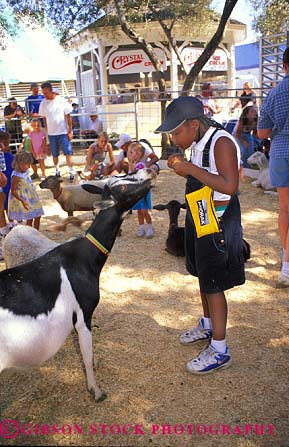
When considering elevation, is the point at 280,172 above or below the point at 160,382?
above

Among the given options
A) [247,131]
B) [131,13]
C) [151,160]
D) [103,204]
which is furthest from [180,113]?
[131,13]

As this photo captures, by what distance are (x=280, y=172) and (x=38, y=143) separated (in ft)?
26.5

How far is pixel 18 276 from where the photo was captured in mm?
2584

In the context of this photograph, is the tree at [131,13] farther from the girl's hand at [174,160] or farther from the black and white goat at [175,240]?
the girl's hand at [174,160]

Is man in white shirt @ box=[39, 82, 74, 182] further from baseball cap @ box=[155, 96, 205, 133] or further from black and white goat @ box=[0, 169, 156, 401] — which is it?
baseball cap @ box=[155, 96, 205, 133]

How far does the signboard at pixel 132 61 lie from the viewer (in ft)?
61.9

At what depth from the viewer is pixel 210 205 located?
2.71m

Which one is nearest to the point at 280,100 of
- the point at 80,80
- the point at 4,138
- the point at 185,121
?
the point at 185,121

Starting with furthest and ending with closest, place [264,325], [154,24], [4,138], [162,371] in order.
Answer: [154,24], [4,138], [264,325], [162,371]

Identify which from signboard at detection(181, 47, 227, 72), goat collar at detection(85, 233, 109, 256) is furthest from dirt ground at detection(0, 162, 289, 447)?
signboard at detection(181, 47, 227, 72)

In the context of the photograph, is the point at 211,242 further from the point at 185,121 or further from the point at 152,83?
the point at 152,83

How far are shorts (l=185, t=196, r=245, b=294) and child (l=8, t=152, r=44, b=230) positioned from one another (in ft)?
10.7

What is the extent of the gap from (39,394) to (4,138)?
3572 mm

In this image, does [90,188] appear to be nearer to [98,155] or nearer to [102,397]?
[102,397]
